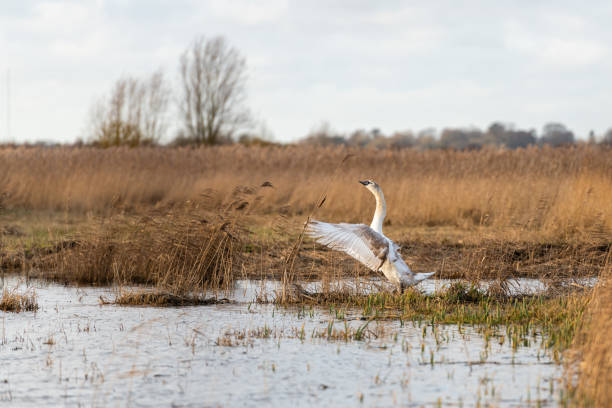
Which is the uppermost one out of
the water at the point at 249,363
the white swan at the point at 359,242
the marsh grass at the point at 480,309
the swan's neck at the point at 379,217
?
the swan's neck at the point at 379,217

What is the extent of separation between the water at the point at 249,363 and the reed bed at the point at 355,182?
16.2 feet

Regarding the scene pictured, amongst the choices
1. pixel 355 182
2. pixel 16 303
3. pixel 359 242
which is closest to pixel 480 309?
pixel 359 242

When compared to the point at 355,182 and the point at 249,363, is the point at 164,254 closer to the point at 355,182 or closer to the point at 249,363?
the point at 249,363

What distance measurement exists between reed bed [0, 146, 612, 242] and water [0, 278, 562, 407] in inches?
195

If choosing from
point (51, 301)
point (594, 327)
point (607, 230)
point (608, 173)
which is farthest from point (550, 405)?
point (608, 173)

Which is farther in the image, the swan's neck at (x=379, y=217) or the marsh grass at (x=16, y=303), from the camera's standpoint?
the swan's neck at (x=379, y=217)

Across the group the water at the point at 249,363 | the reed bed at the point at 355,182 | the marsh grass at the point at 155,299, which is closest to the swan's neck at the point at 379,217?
the water at the point at 249,363

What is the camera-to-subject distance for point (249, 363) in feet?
17.7

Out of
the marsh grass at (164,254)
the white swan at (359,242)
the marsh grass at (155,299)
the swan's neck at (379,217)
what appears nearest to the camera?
the white swan at (359,242)

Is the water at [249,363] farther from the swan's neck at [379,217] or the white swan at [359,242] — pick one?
the swan's neck at [379,217]

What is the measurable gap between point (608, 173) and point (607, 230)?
236 cm

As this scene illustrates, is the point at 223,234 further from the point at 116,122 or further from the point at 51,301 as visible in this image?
the point at 116,122

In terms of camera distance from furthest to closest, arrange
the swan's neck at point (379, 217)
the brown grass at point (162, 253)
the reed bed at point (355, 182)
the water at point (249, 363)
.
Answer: the reed bed at point (355, 182) → the brown grass at point (162, 253) → the swan's neck at point (379, 217) → the water at point (249, 363)

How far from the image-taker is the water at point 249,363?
459 cm
